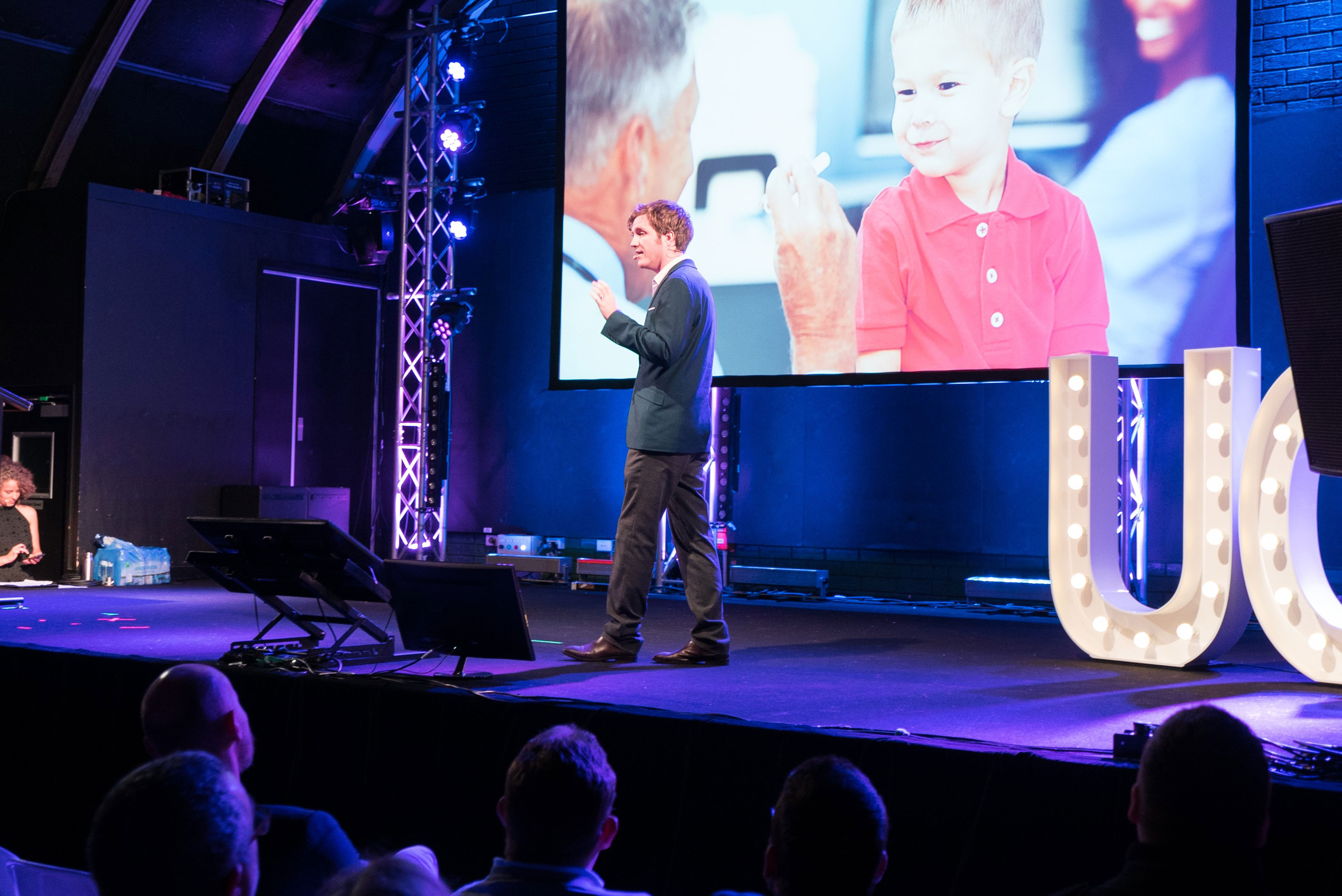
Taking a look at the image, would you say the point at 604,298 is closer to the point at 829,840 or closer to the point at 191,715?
the point at 191,715

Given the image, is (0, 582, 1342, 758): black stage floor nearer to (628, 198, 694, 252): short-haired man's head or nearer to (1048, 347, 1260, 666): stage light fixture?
(1048, 347, 1260, 666): stage light fixture

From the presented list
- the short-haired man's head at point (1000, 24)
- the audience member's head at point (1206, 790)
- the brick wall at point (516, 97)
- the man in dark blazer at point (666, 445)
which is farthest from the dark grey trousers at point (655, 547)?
the brick wall at point (516, 97)

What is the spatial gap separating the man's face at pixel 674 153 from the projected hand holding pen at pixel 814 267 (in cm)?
56

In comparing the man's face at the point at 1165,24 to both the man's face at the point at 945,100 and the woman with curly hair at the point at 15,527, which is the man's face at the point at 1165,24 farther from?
the woman with curly hair at the point at 15,527

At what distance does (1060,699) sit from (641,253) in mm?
2025

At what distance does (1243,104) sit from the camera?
18.4ft

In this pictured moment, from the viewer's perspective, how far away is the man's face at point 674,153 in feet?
23.8

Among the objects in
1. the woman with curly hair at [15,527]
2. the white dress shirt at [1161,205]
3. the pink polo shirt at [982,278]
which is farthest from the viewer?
the woman with curly hair at [15,527]

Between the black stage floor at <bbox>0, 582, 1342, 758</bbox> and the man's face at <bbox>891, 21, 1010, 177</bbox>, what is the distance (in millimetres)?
2442

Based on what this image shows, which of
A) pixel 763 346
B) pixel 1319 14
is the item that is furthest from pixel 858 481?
pixel 1319 14

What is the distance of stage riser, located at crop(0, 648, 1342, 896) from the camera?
2.48m

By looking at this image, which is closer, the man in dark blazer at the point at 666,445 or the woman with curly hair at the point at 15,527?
the man in dark blazer at the point at 666,445

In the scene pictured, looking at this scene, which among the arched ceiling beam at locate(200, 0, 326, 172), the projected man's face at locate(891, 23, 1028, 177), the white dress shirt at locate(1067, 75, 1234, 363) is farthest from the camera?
the arched ceiling beam at locate(200, 0, 326, 172)

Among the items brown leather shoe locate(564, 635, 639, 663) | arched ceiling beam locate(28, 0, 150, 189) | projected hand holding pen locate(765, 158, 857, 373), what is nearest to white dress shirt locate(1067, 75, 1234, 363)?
projected hand holding pen locate(765, 158, 857, 373)
